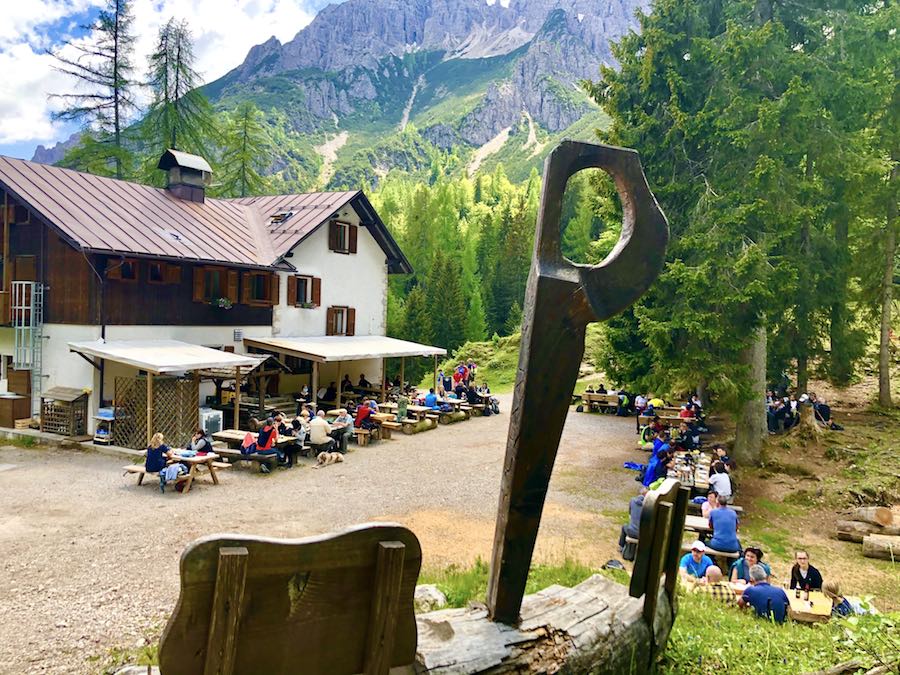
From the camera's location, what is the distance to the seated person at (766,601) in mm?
6090

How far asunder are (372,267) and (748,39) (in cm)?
1624

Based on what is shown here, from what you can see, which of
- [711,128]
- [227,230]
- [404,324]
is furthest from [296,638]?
[404,324]

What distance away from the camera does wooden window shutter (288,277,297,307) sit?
69.3ft

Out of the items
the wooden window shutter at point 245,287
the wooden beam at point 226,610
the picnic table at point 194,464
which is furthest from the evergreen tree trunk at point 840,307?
the wooden window shutter at point 245,287

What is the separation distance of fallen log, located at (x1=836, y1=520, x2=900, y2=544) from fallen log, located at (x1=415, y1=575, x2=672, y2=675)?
730 centimetres

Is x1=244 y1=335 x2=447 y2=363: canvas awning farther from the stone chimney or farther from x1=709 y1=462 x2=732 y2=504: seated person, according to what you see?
x1=709 y1=462 x2=732 y2=504: seated person

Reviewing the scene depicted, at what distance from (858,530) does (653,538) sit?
8.03 m

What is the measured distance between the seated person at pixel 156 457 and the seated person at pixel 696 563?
9.00 meters

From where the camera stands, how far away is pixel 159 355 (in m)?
14.8

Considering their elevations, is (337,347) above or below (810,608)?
above

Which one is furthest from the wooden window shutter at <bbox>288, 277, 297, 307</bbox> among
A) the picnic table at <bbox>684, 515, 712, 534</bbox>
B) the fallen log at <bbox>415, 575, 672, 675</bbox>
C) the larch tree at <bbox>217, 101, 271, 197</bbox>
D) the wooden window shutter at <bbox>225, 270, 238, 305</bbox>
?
the fallen log at <bbox>415, 575, 672, 675</bbox>

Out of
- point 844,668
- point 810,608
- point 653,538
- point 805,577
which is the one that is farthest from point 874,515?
point 653,538

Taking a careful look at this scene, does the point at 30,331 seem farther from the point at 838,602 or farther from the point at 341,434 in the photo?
the point at 838,602

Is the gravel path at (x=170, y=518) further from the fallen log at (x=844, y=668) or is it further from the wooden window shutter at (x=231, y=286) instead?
the wooden window shutter at (x=231, y=286)
